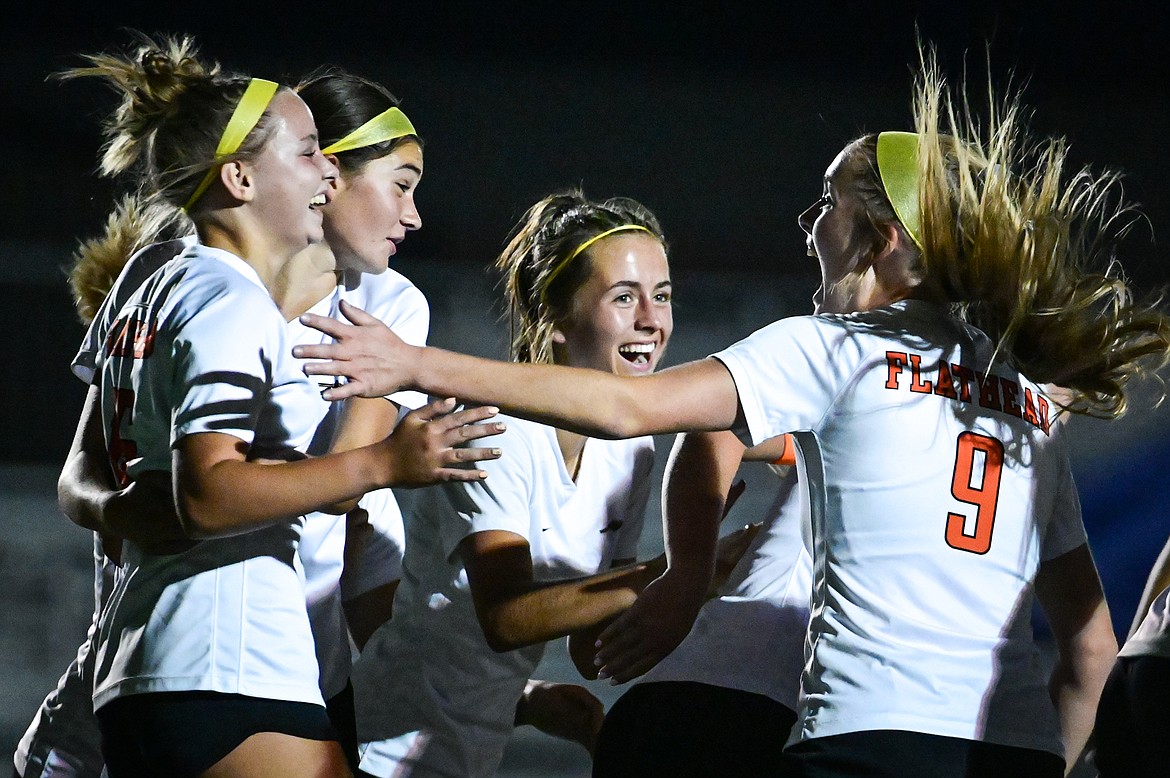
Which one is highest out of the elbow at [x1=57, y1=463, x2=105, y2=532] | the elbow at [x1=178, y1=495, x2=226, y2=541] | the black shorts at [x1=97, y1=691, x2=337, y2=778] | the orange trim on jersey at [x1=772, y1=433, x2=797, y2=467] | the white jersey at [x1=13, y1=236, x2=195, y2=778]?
the orange trim on jersey at [x1=772, y1=433, x2=797, y2=467]

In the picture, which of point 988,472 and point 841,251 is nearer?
point 988,472

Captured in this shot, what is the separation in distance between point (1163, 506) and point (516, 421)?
10.0 feet

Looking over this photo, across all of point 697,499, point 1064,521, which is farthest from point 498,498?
point 1064,521

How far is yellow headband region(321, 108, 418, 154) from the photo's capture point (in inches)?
98.3

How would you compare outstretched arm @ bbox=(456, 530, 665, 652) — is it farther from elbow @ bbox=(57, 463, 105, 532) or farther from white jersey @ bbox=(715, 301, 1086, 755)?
elbow @ bbox=(57, 463, 105, 532)

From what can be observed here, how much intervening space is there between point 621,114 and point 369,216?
2.63 meters

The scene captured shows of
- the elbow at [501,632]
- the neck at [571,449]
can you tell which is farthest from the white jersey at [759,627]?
the neck at [571,449]

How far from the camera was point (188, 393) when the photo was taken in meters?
1.59

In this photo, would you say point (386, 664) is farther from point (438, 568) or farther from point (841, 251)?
point (841, 251)

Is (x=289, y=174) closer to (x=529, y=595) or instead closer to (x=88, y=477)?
(x=88, y=477)

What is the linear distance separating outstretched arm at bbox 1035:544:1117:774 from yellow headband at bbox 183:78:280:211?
143cm

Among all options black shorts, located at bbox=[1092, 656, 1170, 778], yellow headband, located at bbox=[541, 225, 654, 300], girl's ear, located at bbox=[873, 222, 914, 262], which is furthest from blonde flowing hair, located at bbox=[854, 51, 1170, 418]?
yellow headband, located at bbox=[541, 225, 654, 300]

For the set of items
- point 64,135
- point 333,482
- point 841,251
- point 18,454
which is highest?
point 64,135

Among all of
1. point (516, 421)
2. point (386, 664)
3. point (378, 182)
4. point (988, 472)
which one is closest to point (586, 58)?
point (378, 182)
